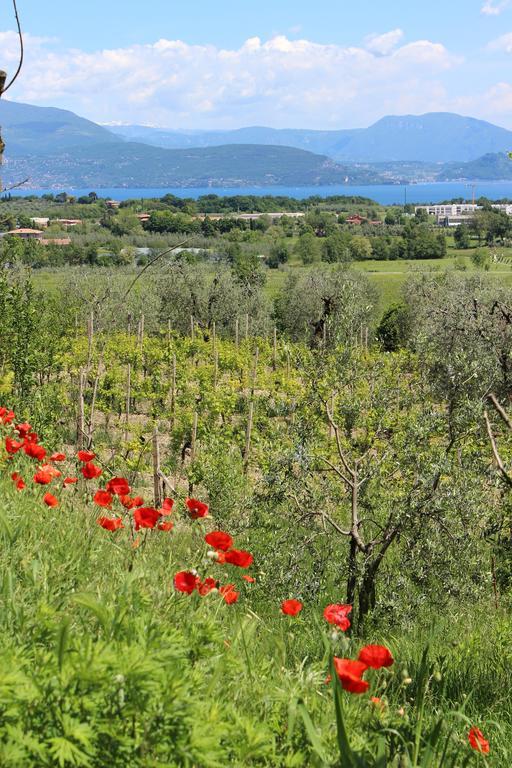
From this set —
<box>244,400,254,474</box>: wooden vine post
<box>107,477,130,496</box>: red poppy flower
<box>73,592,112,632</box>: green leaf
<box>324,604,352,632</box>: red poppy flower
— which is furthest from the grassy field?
<box>73,592,112,632</box>: green leaf

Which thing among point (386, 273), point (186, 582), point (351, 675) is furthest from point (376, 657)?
point (386, 273)

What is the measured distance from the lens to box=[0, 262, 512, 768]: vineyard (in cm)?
150

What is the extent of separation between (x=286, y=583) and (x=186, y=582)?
398 cm

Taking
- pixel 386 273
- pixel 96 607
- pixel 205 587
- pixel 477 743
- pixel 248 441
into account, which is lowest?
pixel 248 441

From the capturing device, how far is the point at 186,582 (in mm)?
1978

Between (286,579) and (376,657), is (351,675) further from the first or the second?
(286,579)

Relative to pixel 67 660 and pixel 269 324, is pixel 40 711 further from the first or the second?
pixel 269 324

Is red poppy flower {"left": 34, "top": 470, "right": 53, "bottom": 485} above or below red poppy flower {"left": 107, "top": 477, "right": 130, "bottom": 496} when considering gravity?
above

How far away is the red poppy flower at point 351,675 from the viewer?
63.1 inches

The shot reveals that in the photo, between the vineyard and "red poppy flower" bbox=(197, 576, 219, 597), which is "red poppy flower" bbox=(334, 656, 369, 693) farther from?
"red poppy flower" bbox=(197, 576, 219, 597)

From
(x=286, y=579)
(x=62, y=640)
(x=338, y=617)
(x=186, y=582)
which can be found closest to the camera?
(x=62, y=640)

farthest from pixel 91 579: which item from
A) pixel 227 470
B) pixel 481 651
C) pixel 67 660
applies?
pixel 227 470

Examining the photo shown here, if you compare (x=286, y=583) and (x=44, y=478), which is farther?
(x=286, y=583)

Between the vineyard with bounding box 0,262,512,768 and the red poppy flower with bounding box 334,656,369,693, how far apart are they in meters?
0.01
